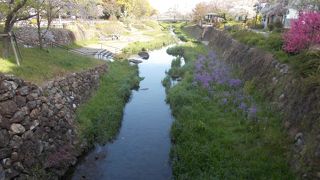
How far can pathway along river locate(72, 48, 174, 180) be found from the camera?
586 inches

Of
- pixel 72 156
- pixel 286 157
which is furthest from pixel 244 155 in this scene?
pixel 72 156

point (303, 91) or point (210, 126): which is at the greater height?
point (303, 91)

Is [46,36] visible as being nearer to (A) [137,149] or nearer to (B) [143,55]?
(B) [143,55]

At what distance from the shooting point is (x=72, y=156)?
1538 cm

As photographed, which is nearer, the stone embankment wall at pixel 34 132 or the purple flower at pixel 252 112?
the stone embankment wall at pixel 34 132

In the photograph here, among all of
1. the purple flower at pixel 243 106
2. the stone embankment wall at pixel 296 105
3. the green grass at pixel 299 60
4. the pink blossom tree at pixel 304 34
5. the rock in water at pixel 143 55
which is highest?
the pink blossom tree at pixel 304 34

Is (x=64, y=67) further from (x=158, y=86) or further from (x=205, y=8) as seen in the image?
(x=205, y=8)

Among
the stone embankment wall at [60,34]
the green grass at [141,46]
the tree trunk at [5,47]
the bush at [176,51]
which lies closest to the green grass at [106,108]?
the tree trunk at [5,47]

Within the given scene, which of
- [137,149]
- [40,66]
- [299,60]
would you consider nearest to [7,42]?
[40,66]

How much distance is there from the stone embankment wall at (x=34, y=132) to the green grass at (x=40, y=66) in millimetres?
1227

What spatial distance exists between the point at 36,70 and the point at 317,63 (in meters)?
14.5

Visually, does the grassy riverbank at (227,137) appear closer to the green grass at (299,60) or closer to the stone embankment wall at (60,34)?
the green grass at (299,60)

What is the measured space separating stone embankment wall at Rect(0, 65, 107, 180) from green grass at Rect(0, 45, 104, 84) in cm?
123

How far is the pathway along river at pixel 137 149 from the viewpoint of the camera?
586 inches
